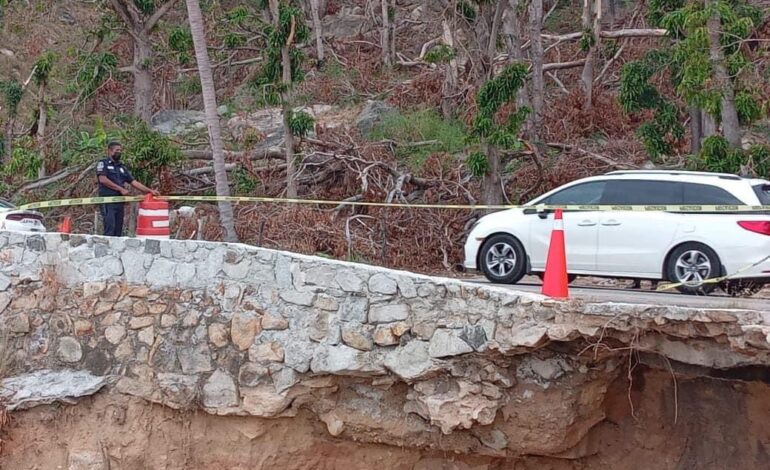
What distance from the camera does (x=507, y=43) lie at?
66.7ft

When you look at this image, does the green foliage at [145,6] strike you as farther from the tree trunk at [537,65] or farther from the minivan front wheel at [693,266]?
the minivan front wheel at [693,266]

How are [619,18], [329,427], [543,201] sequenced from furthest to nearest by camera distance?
[619,18] → [543,201] → [329,427]

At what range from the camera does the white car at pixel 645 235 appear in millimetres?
10125

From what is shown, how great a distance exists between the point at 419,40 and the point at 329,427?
64.8ft

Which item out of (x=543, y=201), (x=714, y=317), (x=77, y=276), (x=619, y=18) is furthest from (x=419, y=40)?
(x=714, y=317)

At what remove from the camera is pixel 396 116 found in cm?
2202

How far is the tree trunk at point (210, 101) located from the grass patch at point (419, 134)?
4.93 m

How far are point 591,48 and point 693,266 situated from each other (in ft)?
41.7

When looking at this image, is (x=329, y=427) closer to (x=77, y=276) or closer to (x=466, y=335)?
(x=466, y=335)

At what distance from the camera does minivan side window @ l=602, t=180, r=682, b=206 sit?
11.1 m

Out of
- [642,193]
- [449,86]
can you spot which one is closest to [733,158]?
[642,193]

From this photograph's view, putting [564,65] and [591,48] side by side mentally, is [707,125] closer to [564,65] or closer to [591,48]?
[591,48]

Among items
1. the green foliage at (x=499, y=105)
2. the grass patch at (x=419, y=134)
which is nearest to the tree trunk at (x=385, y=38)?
the grass patch at (x=419, y=134)

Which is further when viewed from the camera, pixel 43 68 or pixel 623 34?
pixel 623 34
